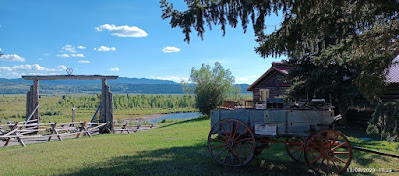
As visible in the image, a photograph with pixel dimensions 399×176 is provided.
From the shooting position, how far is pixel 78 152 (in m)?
11.1

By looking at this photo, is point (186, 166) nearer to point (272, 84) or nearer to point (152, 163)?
point (152, 163)

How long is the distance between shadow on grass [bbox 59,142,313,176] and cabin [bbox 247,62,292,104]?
17.1m

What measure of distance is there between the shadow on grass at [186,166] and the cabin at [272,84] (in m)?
17.1

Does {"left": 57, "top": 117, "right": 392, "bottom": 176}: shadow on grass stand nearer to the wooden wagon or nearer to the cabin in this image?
the wooden wagon

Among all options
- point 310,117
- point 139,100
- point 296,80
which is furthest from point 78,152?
point 139,100

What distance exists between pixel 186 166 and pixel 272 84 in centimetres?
2093

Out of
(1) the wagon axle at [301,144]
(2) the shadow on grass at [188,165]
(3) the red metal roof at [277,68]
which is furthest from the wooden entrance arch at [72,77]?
(1) the wagon axle at [301,144]

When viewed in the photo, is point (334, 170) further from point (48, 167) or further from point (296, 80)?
point (296, 80)

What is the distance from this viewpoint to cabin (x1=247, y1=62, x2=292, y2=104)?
2623 cm

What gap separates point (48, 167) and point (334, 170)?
7.65 meters

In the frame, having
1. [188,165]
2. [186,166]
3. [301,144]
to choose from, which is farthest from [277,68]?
[186,166]

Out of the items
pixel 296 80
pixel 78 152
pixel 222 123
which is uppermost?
pixel 296 80

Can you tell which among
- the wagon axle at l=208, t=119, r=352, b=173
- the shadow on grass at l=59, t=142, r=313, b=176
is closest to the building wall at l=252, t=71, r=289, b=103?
the shadow on grass at l=59, t=142, r=313, b=176

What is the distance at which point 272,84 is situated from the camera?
2762 centimetres
